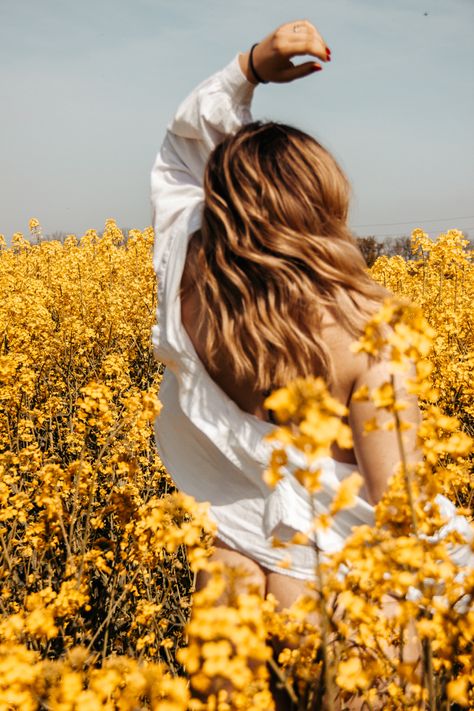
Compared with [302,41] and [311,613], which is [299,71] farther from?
[311,613]

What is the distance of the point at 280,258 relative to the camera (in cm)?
139

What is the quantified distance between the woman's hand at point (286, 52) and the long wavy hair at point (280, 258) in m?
0.18

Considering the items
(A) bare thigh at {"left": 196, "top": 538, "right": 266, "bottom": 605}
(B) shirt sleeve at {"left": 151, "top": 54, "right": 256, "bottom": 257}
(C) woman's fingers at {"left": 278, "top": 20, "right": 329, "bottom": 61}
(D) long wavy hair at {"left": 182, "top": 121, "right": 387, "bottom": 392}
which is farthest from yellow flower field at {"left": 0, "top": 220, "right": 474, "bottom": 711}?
(C) woman's fingers at {"left": 278, "top": 20, "right": 329, "bottom": 61}

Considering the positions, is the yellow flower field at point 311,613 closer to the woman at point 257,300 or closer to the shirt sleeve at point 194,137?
the woman at point 257,300

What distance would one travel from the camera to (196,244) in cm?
160

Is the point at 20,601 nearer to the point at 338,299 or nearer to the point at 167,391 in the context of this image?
the point at 167,391

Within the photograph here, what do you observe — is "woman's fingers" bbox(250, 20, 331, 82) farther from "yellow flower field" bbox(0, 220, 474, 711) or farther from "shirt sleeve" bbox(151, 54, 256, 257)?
"yellow flower field" bbox(0, 220, 474, 711)

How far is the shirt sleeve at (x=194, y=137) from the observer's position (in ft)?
5.32

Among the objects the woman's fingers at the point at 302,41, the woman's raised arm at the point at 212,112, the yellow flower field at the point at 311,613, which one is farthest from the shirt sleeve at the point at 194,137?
the yellow flower field at the point at 311,613

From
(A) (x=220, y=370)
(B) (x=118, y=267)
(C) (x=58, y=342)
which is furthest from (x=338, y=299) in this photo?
(B) (x=118, y=267)

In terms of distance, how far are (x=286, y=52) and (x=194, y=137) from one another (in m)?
0.35

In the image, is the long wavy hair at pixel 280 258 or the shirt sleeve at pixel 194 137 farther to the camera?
the shirt sleeve at pixel 194 137

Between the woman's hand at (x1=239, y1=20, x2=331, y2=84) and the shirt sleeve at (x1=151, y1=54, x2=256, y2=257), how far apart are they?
2.4 inches

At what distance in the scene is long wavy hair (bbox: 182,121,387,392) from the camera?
54.2 inches
